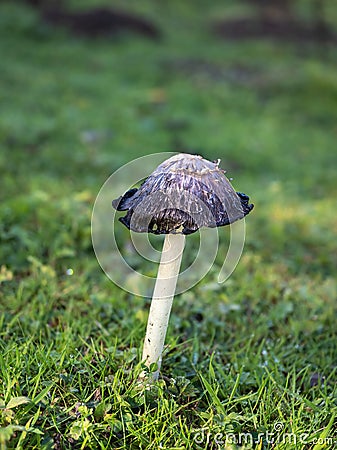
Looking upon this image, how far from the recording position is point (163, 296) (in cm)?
241

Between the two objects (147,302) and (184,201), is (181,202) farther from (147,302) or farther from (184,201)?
(147,302)

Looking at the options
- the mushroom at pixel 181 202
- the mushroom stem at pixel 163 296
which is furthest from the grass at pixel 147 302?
the mushroom at pixel 181 202

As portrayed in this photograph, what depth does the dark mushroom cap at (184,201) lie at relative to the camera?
209 centimetres

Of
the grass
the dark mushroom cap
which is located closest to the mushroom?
the dark mushroom cap

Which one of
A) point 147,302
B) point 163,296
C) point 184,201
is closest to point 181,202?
point 184,201

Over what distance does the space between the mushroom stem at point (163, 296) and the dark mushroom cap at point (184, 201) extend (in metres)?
0.18

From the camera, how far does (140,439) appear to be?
220 centimetres

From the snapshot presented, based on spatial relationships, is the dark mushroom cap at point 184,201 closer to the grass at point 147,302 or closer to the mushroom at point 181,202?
the mushroom at point 181,202

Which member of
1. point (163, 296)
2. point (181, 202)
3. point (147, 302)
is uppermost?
point (181, 202)

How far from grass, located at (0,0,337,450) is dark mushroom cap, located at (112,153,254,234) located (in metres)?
0.90

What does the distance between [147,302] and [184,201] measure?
1689 mm

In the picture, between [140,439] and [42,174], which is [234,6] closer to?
[42,174]

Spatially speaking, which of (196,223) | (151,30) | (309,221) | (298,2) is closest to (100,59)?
(151,30)

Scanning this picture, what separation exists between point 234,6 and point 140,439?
26707mm
